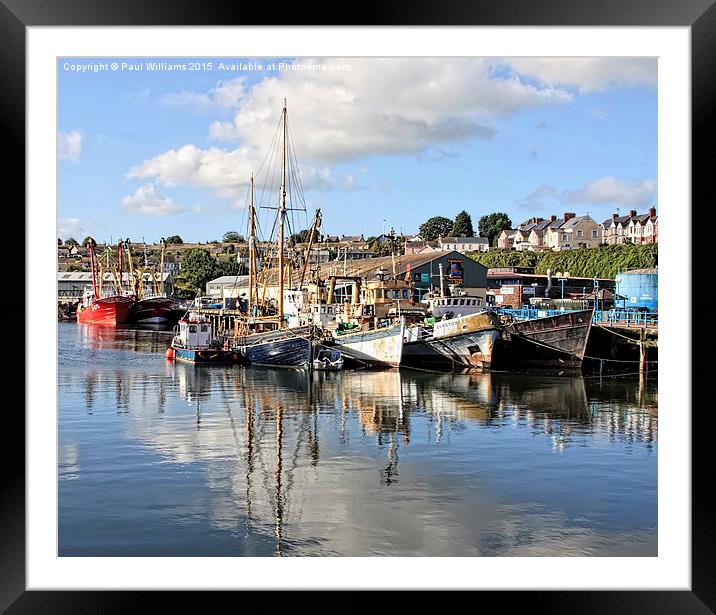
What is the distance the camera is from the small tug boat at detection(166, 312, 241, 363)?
2102 cm

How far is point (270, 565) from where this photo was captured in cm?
576

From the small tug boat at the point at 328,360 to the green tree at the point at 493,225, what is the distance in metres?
20.2

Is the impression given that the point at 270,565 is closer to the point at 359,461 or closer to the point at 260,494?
the point at 260,494

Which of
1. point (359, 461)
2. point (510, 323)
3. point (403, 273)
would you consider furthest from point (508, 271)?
point (359, 461)

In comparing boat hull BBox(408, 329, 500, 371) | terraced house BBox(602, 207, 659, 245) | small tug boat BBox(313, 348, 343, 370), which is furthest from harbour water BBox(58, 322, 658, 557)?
terraced house BBox(602, 207, 659, 245)

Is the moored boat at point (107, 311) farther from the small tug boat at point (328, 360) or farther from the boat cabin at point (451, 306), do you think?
the boat cabin at point (451, 306)

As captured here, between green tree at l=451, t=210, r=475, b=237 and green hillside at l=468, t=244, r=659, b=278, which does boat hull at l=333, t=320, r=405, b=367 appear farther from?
green tree at l=451, t=210, r=475, b=237

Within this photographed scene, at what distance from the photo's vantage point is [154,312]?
35.1 m

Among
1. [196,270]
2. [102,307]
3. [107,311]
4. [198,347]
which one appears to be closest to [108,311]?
[107,311]

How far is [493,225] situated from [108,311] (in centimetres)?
1880
